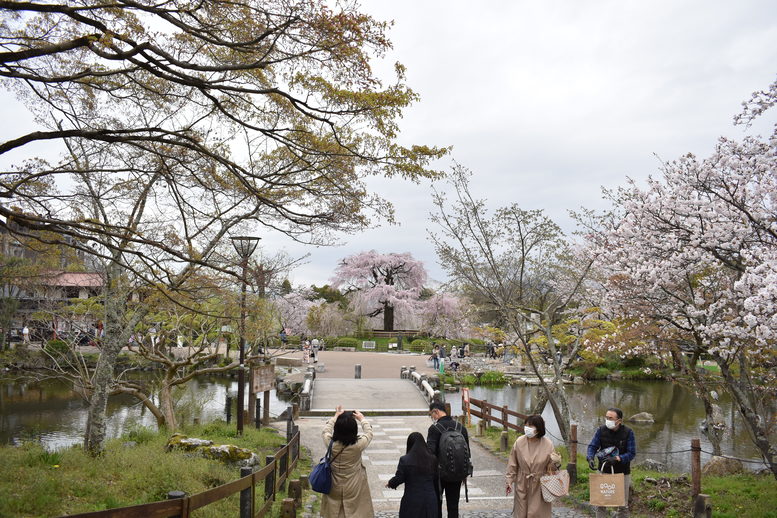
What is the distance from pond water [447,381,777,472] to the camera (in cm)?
1543

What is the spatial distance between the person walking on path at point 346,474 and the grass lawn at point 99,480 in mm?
2004

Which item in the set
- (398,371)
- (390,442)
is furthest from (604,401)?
(390,442)

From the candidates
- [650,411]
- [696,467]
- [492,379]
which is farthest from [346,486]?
[492,379]

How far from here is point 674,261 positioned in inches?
324

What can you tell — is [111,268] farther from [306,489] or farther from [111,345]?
[306,489]

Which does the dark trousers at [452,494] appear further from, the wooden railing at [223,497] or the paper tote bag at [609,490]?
the wooden railing at [223,497]

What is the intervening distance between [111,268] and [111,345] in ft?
Answer: 4.90

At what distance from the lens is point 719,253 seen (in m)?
8.19

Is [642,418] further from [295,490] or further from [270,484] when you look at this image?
[270,484]

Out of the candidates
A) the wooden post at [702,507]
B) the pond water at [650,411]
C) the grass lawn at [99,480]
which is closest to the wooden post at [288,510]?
the grass lawn at [99,480]

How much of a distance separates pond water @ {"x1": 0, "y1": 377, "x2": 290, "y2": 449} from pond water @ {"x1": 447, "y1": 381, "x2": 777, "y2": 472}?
9589mm

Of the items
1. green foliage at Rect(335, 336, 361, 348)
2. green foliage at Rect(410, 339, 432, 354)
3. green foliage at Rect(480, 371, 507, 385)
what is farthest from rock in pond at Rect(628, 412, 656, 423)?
green foliage at Rect(335, 336, 361, 348)

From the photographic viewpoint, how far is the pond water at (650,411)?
1543 centimetres

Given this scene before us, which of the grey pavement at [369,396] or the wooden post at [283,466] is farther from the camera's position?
the grey pavement at [369,396]
